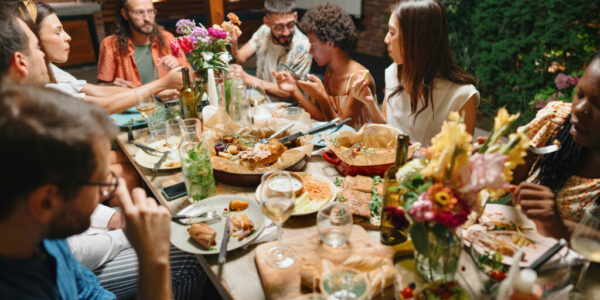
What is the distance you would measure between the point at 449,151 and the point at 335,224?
41 cm

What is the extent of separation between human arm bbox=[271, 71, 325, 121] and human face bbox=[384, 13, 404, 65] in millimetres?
784

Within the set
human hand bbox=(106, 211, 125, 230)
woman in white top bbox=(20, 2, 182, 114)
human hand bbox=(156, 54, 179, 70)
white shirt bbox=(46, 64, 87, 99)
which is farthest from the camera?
human hand bbox=(156, 54, 179, 70)

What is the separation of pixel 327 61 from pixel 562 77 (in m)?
2.48

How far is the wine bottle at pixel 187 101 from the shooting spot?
215 cm

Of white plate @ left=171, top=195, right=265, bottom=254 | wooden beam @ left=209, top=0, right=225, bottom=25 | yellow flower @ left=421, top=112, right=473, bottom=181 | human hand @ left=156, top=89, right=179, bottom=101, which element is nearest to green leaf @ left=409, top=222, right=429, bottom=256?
yellow flower @ left=421, top=112, right=473, bottom=181

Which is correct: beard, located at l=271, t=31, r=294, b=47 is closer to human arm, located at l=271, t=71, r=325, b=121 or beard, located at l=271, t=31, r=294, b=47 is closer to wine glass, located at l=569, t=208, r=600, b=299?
human arm, located at l=271, t=71, r=325, b=121

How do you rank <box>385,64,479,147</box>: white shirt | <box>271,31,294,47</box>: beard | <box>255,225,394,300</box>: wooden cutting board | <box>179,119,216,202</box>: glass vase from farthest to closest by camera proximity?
<box>271,31,294,47</box>: beard
<box>385,64,479,147</box>: white shirt
<box>179,119,216,202</box>: glass vase
<box>255,225,394,300</box>: wooden cutting board

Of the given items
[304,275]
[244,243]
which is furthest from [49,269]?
[304,275]

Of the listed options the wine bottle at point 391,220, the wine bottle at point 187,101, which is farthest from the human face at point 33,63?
the wine bottle at point 391,220

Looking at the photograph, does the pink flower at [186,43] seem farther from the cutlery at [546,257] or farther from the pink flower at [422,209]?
the cutlery at [546,257]

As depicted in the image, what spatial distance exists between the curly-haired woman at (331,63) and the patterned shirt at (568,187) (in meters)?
1.23

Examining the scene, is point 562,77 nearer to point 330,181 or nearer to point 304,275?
point 330,181

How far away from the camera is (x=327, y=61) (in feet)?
9.89

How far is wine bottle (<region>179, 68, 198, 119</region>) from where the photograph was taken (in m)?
2.15
